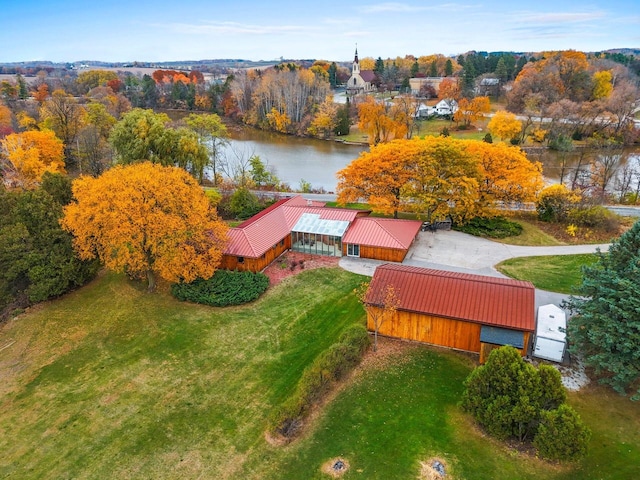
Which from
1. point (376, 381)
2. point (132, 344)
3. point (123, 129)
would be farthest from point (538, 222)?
point (123, 129)

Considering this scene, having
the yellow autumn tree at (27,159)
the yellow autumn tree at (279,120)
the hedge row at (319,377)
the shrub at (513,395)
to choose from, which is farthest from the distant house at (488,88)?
the shrub at (513,395)

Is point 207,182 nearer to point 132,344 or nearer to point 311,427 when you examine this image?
point 132,344

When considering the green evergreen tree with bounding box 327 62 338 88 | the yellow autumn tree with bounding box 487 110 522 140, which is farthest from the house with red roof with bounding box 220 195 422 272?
the green evergreen tree with bounding box 327 62 338 88

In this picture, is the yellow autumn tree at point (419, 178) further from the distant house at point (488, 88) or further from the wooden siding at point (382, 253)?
the distant house at point (488, 88)

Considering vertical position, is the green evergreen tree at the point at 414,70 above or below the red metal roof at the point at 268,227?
above

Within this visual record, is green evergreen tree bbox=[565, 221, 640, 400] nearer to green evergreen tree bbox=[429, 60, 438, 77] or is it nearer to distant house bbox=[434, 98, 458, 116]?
distant house bbox=[434, 98, 458, 116]

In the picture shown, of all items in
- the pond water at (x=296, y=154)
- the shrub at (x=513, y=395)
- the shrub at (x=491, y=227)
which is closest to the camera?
the shrub at (x=513, y=395)

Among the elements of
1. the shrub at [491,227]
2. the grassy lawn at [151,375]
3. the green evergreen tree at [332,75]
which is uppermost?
the green evergreen tree at [332,75]
